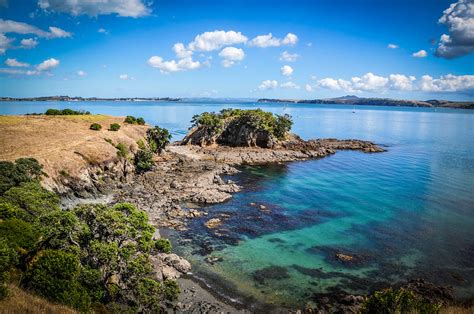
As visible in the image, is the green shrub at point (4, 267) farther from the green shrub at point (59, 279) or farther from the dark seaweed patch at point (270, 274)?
the dark seaweed patch at point (270, 274)

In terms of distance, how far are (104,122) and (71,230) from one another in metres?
64.8

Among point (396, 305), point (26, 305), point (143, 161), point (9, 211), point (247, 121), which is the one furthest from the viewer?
point (247, 121)

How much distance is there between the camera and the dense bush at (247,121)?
9225 cm

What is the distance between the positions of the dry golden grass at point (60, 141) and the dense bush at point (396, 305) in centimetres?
4308

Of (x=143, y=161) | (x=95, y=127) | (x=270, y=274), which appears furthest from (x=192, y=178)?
(x=270, y=274)

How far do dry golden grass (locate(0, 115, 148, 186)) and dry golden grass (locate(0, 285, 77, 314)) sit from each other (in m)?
30.1

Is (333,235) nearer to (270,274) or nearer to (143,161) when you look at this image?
(270,274)

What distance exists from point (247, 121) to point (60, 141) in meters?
51.1

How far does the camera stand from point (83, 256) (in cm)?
2183

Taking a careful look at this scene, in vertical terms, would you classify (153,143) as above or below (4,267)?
above

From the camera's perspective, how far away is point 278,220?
44156 mm

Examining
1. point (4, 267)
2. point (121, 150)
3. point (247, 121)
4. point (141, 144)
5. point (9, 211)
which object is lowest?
point (4, 267)

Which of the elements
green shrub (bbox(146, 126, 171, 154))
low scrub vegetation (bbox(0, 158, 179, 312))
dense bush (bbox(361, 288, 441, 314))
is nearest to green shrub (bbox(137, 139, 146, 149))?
green shrub (bbox(146, 126, 171, 154))

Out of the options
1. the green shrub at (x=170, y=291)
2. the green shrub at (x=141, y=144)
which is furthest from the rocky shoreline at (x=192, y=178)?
the green shrub at (x=170, y=291)
